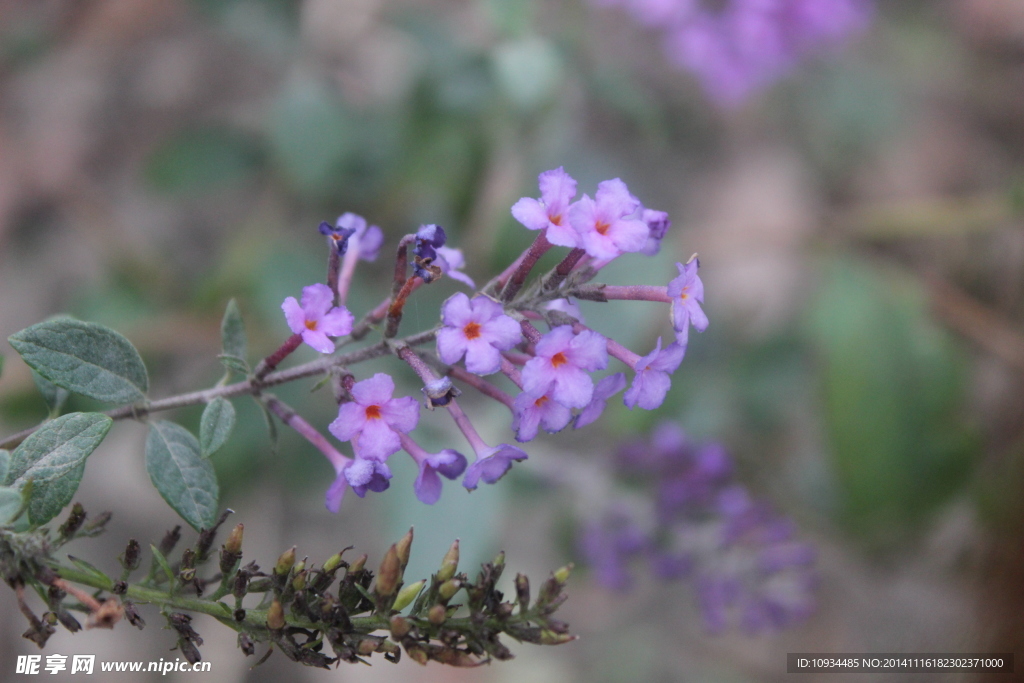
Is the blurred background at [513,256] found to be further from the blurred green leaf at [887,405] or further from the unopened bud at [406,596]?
the unopened bud at [406,596]

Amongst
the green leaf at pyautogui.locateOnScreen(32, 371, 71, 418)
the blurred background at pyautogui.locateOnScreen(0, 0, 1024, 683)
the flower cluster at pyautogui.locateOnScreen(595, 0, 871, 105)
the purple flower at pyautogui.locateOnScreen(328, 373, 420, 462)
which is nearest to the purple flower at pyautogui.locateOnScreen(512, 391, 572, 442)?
the purple flower at pyautogui.locateOnScreen(328, 373, 420, 462)

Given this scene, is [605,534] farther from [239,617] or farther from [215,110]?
[215,110]

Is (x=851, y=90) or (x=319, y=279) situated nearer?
(x=319, y=279)

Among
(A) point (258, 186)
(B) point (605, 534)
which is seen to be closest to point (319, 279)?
(A) point (258, 186)

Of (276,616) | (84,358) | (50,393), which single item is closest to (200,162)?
(50,393)

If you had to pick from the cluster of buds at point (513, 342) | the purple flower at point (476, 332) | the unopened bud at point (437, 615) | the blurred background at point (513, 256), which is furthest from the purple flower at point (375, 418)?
the blurred background at point (513, 256)

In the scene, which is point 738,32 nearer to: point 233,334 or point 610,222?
point 610,222
